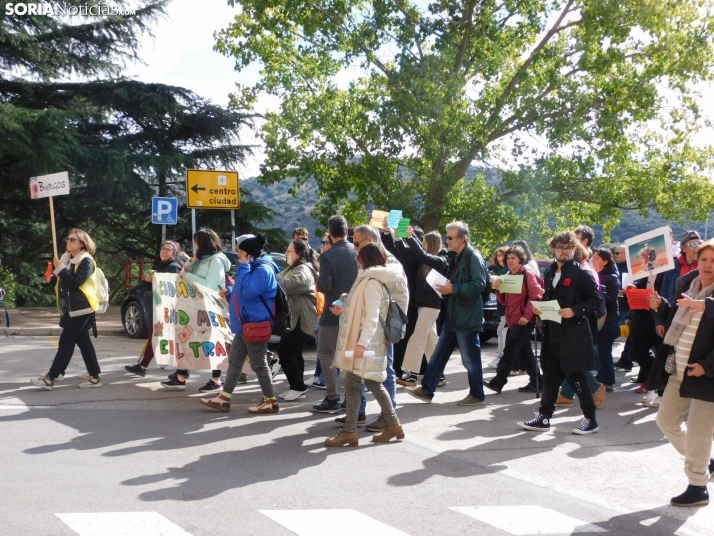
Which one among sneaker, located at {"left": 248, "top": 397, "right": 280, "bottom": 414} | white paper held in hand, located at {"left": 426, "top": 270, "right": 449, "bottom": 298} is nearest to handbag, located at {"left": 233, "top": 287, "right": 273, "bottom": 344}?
sneaker, located at {"left": 248, "top": 397, "right": 280, "bottom": 414}

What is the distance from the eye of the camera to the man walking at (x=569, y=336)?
24.7ft

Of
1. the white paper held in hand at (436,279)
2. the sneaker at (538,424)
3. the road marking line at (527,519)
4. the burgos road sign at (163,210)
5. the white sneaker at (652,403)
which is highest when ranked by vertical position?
the burgos road sign at (163,210)

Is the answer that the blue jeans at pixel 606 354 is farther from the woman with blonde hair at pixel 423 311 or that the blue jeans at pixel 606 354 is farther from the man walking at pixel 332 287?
the man walking at pixel 332 287

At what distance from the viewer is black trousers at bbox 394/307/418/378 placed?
1055cm

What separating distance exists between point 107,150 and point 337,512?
18.3m

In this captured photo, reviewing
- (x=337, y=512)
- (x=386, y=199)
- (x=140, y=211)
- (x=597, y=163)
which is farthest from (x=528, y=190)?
(x=337, y=512)

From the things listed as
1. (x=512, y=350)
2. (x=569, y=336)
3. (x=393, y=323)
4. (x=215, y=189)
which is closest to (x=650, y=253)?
(x=569, y=336)

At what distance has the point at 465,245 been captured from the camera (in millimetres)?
9086

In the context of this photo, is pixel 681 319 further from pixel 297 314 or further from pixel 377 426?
pixel 297 314

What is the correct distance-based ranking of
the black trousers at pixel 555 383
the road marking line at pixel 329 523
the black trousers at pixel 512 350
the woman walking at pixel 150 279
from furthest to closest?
the woman walking at pixel 150 279
the black trousers at pixel 512 350
the black trousers at pixel 555 383
the road marking line at pixel 329 523

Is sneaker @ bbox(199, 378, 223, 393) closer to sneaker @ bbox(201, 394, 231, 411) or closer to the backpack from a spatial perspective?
sneaker @ bbox(201, 394, 231, 411)

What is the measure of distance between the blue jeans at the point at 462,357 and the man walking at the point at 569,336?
1.26 m

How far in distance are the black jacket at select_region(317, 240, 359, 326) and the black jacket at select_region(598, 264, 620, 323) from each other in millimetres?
3280

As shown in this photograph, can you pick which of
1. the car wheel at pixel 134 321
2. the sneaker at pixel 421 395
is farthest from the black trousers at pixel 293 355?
the car wheel at pixel 134 321
